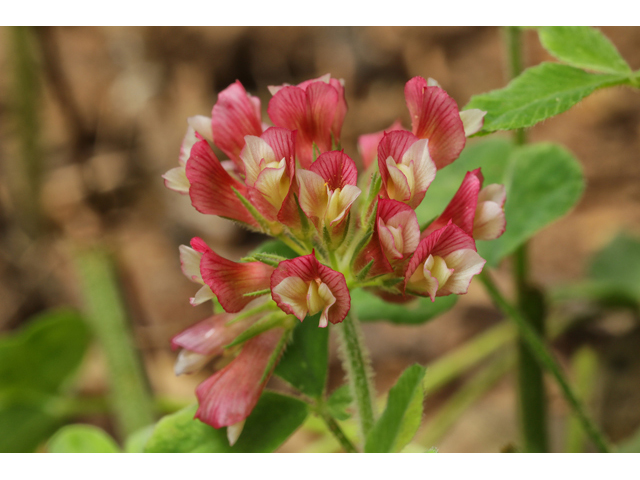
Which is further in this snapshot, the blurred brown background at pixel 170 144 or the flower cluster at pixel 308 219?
the blurred brown background at pixel 170 144

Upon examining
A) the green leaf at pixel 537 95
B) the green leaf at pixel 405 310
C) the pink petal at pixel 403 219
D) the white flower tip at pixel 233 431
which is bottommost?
the green leaf at pixel 405 310

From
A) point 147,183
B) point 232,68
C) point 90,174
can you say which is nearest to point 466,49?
point 232,68

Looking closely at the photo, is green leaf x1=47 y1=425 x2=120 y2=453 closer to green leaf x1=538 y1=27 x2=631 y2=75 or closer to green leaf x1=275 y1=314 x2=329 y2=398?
green leaf x1=275 y1=314 x2=329 y2=398

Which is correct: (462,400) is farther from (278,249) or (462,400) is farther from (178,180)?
(178,180)

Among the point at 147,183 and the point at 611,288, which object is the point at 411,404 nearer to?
the point at 611,288

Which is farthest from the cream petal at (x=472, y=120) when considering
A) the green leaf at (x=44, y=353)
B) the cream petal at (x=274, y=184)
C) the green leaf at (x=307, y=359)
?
the green leaf at (x=44, y=353)

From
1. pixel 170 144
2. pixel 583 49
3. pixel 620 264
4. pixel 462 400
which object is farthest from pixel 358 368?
pixel 170 144

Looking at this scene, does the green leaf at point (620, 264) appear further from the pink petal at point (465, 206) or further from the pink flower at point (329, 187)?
the pink flower at point (329, 187)

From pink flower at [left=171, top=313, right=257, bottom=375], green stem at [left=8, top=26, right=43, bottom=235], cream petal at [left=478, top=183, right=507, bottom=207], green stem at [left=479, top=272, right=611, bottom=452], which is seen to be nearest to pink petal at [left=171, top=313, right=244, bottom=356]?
pink flower at [left=171, top=313, right=257, bottom=375]
